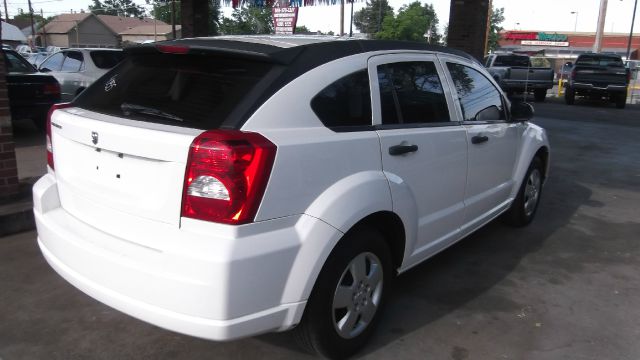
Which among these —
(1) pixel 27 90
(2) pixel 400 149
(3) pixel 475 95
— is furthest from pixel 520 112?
(1) pixel 27 90

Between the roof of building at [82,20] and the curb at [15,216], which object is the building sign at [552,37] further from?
the curb at [15,216]

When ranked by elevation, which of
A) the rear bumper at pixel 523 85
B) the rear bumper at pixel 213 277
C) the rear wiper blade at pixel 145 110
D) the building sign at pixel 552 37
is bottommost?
the rear bumper at pixel 523 85

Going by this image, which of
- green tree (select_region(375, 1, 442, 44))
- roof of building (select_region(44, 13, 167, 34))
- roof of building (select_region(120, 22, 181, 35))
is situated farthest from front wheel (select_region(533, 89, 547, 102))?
roof of building (select_region(44, 13, 167, 34))

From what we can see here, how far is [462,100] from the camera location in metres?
3.91

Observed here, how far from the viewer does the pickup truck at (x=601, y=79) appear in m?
18.9

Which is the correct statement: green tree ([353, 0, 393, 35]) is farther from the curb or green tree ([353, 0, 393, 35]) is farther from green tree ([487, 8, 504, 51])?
the curb

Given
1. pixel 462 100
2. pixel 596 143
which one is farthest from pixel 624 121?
pixel 462 100

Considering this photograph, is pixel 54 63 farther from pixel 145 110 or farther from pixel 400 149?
pixel 400 149

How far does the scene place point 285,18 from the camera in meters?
9.89

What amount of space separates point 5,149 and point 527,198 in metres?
5.05

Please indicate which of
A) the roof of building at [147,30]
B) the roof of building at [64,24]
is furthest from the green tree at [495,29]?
the roof of building at [64,24]

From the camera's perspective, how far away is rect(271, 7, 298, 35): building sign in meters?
9.73

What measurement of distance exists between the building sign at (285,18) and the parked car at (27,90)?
4.13 metres

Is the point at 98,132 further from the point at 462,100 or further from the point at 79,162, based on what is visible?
the point at 462,100
